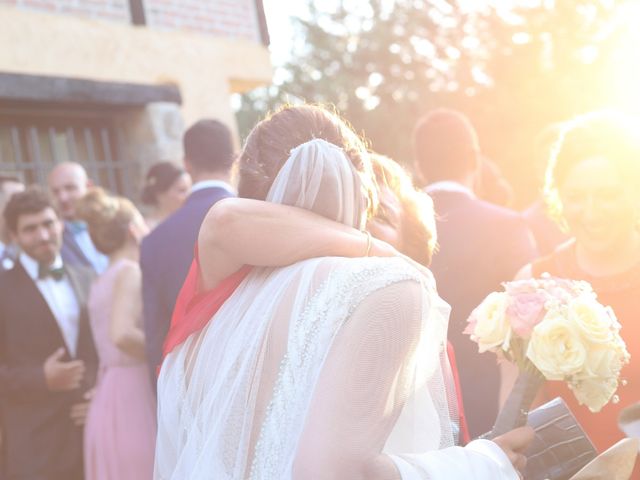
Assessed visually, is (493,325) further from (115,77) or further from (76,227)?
(115,77)

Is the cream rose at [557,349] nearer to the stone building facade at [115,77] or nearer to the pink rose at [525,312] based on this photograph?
the pink rose at [525,312]

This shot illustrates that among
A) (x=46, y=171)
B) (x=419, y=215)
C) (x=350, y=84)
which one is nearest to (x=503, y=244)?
(x=419, y=215)

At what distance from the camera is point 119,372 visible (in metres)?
4.73

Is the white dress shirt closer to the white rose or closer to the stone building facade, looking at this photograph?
the stone building facade

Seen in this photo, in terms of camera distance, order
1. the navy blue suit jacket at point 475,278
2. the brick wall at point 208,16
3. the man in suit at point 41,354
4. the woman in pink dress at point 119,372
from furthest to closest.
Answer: the brick wall at point 208,16 < the man in suit at point 41,354 < the woman in pink dress at point 119,372 < the navy blue suit jacket at point 475,278

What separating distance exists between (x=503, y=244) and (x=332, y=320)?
2368mm

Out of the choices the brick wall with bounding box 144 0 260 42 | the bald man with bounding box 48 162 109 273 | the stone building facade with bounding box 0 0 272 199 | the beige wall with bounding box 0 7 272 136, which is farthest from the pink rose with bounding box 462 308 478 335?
the brick wall with bounding box 144 0 260 42

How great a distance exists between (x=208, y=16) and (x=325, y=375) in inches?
301

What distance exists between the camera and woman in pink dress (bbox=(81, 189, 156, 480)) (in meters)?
4.56

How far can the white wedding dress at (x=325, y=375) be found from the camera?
179cm

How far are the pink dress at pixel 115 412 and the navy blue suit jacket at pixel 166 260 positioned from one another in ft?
1.60

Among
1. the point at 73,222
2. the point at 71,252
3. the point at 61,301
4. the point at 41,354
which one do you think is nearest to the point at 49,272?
the point at 61,301

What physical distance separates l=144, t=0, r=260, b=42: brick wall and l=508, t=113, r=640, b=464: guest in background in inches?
238

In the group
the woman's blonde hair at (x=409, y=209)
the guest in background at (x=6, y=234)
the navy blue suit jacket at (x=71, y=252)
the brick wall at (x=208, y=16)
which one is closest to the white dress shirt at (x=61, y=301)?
the guest in background at (x=6, y=234)
